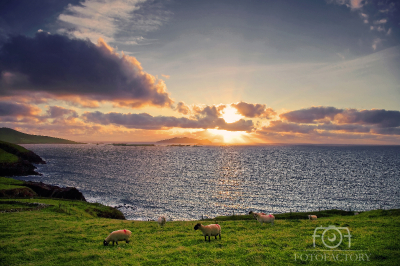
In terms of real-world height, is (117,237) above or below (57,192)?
above

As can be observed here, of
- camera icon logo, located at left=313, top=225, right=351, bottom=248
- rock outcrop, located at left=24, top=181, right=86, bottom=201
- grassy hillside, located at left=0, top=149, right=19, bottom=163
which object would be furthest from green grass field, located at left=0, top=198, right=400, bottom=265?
grassy hillside, located at left=0, top=149, right=19, bottom=163

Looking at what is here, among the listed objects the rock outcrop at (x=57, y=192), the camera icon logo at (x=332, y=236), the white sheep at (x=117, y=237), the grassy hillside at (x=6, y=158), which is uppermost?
the camera icon logo at (x=332, y=236)

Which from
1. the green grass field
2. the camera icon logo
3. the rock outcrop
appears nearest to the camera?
the green grass field

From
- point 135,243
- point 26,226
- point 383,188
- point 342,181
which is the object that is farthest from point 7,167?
point 383,188

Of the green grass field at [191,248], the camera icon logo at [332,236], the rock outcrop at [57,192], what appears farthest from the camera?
the rock outcrop at [57,192]

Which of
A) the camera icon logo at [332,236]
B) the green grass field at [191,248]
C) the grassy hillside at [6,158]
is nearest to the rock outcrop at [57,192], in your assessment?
the green grass field at [191,248]

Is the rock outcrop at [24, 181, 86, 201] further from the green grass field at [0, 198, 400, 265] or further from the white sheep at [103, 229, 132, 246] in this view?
the white sheep at [103, 229, 132, 246]

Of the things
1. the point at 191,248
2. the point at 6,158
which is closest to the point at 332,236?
the point at 191,248

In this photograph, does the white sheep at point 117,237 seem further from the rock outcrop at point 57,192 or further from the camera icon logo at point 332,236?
the rock outcrop at point 57,192

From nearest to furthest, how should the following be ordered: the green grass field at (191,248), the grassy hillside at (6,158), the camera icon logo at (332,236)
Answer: the green grass field at (191,248)
the camera icon logo at (332,236)
the grassy hillside at (6,158)

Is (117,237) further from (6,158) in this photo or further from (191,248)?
(6,158)

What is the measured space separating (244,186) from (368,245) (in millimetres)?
85319

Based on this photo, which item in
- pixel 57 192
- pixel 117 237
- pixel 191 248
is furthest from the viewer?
pixel 57 192

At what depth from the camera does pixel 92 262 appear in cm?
1652
